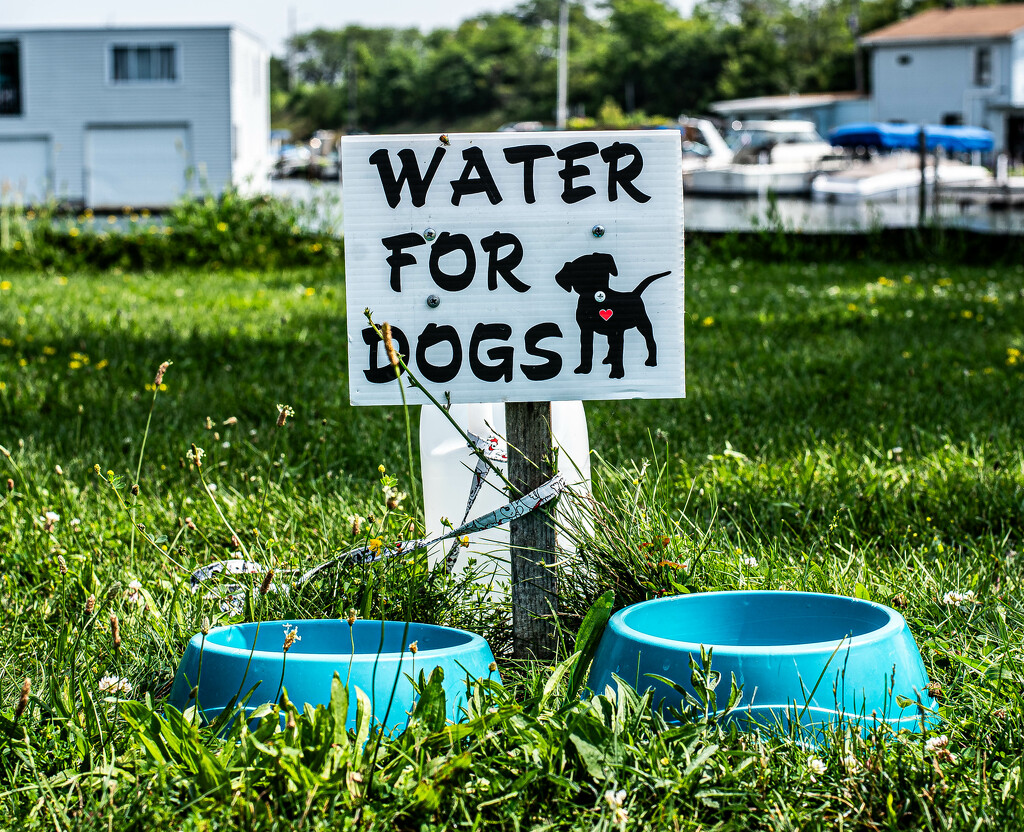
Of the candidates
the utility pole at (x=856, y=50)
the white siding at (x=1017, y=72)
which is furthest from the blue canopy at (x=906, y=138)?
the utility pole at (x=856, y=50)

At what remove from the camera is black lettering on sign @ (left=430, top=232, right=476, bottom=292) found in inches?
76.3

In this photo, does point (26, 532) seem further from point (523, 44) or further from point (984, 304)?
point (523, 44)

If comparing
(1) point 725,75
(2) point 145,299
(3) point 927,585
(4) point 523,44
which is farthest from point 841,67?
(3) point 927,585

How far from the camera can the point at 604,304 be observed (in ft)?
6.40

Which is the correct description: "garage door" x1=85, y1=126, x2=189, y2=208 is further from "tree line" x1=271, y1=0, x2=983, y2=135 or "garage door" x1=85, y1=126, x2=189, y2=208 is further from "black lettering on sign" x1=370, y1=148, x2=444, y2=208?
"black lettering on sign" x1=370, y1=148, x2=444, y2=208

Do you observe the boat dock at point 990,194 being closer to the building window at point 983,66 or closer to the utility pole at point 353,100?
the building window at point 983,66

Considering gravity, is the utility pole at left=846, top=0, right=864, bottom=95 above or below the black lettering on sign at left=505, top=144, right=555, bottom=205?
above

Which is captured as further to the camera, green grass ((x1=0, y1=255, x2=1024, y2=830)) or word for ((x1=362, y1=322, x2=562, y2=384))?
word for ((x1=362, y1=322, x2=562, y2=384))

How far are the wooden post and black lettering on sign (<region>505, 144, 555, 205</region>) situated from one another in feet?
1.26

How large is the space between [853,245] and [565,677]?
9.51 meters

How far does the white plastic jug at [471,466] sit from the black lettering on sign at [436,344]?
374mm

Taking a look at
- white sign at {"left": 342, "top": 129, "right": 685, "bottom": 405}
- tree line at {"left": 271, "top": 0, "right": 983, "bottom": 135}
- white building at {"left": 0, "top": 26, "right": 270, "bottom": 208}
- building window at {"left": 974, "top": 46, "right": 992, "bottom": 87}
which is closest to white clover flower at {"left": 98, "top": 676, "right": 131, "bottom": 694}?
white sign at {"left": 342, "top": 129, "right": 685, "bottom": 405}

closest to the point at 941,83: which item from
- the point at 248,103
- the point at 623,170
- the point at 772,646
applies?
the point at 248,103

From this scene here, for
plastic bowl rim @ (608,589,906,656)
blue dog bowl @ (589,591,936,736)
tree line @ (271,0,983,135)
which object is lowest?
blue dog bowl @ (589,591,936,736)
